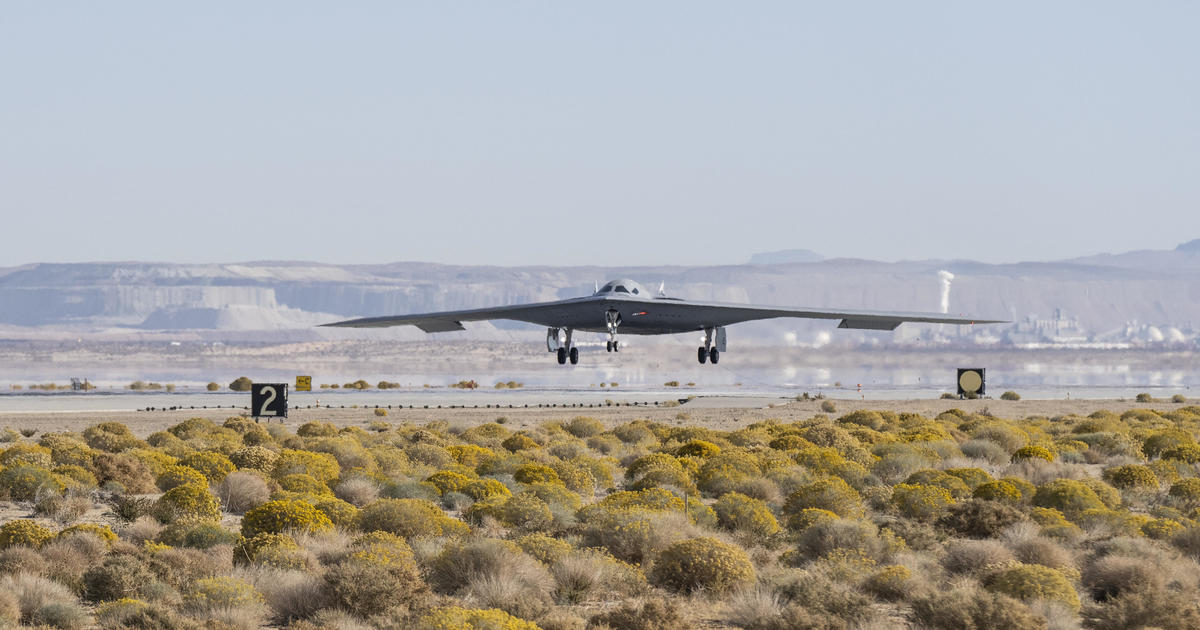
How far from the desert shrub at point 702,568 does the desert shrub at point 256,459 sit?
14.5 m

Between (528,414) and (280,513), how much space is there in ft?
132

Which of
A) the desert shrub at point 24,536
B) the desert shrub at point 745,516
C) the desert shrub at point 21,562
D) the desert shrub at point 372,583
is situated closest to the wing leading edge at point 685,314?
the desert shrub at point 745,516

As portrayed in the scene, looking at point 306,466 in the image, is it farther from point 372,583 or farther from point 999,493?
point 999,493

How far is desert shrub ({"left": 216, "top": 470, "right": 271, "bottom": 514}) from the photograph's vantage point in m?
26.5

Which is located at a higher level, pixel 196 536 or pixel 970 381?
pixel 196 536

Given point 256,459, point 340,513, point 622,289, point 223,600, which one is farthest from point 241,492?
point 622,289

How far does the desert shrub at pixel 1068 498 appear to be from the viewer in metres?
24.6

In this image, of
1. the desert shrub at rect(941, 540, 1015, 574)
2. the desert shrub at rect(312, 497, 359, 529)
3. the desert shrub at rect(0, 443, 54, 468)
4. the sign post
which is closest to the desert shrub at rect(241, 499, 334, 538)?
the desert shrub at rect(312, 497, 359, 529)

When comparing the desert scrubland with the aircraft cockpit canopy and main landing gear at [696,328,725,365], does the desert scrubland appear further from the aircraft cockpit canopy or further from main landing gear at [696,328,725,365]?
main landing gear at [696,328,725,365]

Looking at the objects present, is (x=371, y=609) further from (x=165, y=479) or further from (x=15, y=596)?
(x=165, y=479)

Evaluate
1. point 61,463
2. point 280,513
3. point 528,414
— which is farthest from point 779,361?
point 280,513

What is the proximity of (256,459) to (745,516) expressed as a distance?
41.7ft

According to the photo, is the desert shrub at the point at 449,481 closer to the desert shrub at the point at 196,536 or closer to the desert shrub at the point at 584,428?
the desert shrub at the point at 196,536

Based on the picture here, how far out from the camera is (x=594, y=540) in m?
20.9
